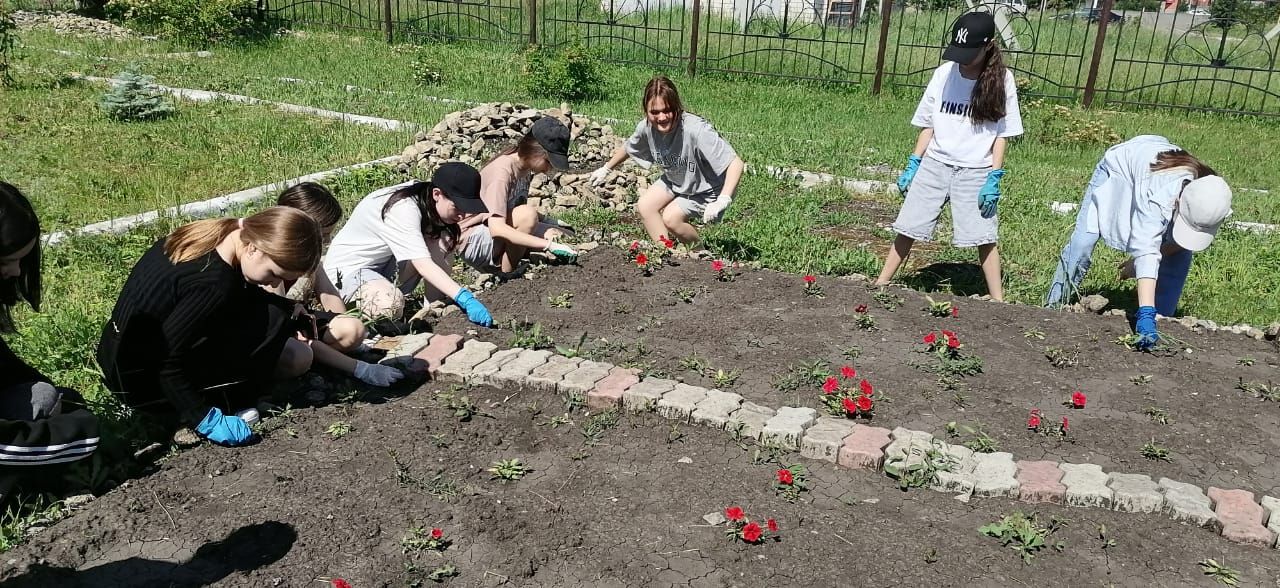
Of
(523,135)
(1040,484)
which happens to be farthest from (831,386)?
(523,135)

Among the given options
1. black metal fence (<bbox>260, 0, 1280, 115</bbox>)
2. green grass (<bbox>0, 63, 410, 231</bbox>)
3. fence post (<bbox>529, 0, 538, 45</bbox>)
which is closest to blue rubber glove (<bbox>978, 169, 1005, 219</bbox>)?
green grass (<bbox>0, 63, 410, 231</bbox>)

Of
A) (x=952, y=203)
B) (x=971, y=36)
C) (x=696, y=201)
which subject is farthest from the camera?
(x=696, y=201)

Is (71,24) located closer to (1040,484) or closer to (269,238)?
(269,238)

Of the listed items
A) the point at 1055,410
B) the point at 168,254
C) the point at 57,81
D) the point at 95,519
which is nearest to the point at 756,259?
the point at 1055,410

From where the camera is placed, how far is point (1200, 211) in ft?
13.8

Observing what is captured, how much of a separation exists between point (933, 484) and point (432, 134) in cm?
552

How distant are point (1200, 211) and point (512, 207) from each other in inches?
134

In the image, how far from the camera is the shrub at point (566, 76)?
10.7m

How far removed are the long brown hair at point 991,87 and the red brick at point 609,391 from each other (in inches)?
92.8

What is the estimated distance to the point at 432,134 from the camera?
299 inches

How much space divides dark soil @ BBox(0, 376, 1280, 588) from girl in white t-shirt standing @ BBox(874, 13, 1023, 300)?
6.98 feet

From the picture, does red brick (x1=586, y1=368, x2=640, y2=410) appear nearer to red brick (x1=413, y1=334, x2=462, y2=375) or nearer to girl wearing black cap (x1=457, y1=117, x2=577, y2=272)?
red brick (x1=413, y1=334, x2=462, y2=375)

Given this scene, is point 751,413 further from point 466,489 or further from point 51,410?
point 51,410

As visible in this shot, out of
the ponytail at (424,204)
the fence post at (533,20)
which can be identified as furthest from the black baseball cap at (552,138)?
the fence post at (533,20)
